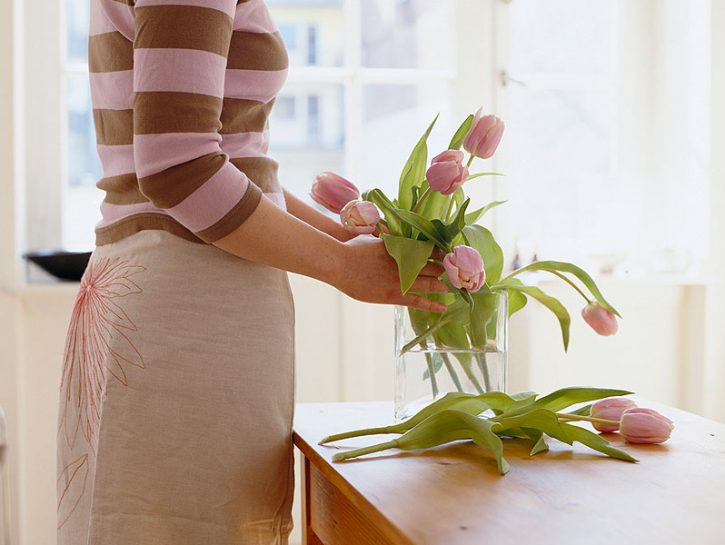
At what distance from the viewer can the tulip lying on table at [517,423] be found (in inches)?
39.8

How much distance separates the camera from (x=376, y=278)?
3.49 ft

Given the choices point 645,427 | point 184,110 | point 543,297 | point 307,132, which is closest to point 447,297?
point 543,297

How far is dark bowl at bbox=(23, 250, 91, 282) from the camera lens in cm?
245

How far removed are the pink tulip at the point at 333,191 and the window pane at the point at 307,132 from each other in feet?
5.18

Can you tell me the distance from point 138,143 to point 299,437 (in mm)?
407

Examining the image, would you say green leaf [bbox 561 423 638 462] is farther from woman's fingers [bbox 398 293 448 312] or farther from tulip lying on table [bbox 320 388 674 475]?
woman's fingers [bbox 398 293 448 312]

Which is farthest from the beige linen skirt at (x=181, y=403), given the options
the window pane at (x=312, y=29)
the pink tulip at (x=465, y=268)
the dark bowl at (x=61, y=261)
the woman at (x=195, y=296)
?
the window pane at (x=312, y=29)

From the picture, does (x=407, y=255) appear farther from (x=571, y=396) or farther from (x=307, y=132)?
(x=307, y=132)

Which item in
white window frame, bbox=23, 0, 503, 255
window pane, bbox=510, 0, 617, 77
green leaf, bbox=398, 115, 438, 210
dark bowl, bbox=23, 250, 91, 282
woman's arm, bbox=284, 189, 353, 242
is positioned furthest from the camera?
window pane, bbox=510, 0, 617, 77

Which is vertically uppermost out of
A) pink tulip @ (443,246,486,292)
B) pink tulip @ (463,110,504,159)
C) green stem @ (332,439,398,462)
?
pink tulip @ (463,110,504,159)

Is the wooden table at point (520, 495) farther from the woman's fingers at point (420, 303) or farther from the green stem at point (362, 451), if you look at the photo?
the woman's fingers at point (420, 303)

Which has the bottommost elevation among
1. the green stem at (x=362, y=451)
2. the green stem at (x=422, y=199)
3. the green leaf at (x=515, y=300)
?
the green stem at (x=362, y=451)

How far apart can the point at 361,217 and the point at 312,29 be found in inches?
69.4

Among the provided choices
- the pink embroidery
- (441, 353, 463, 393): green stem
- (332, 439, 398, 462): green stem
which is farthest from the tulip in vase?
the pink embroidery
